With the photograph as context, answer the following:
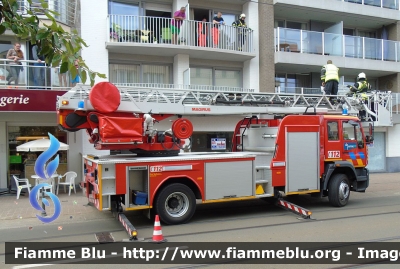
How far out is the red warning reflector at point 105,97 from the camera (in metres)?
7.48

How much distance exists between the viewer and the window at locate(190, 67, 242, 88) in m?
16.9

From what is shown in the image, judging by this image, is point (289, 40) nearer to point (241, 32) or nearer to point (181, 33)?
point (241, 32)

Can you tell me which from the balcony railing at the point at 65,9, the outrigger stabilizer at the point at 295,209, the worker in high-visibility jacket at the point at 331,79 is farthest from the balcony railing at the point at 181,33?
the outrigger stabilizer at the point at 295,209

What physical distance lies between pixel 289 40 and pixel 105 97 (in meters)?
13.1

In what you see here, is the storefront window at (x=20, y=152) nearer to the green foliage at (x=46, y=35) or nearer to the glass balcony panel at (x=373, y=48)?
the green foliage at (x=46, y=35)

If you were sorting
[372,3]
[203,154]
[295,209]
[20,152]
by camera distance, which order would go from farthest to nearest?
[372,3], [20,152], [203,154], [295,209]

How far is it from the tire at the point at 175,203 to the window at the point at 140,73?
28.5 feet

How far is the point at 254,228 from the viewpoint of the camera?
7828mm

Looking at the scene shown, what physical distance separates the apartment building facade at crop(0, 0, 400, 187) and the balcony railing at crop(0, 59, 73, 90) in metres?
0.76

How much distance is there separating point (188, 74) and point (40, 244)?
10.1 metres

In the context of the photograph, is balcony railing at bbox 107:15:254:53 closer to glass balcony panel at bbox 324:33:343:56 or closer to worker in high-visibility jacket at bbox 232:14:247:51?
worker in high-visibility jacket at bbox 232:14:247:51

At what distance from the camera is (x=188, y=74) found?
15.5 meters

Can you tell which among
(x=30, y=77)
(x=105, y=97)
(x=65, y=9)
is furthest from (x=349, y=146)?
(x=65, y=9)

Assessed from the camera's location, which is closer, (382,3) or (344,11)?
(344,11)
